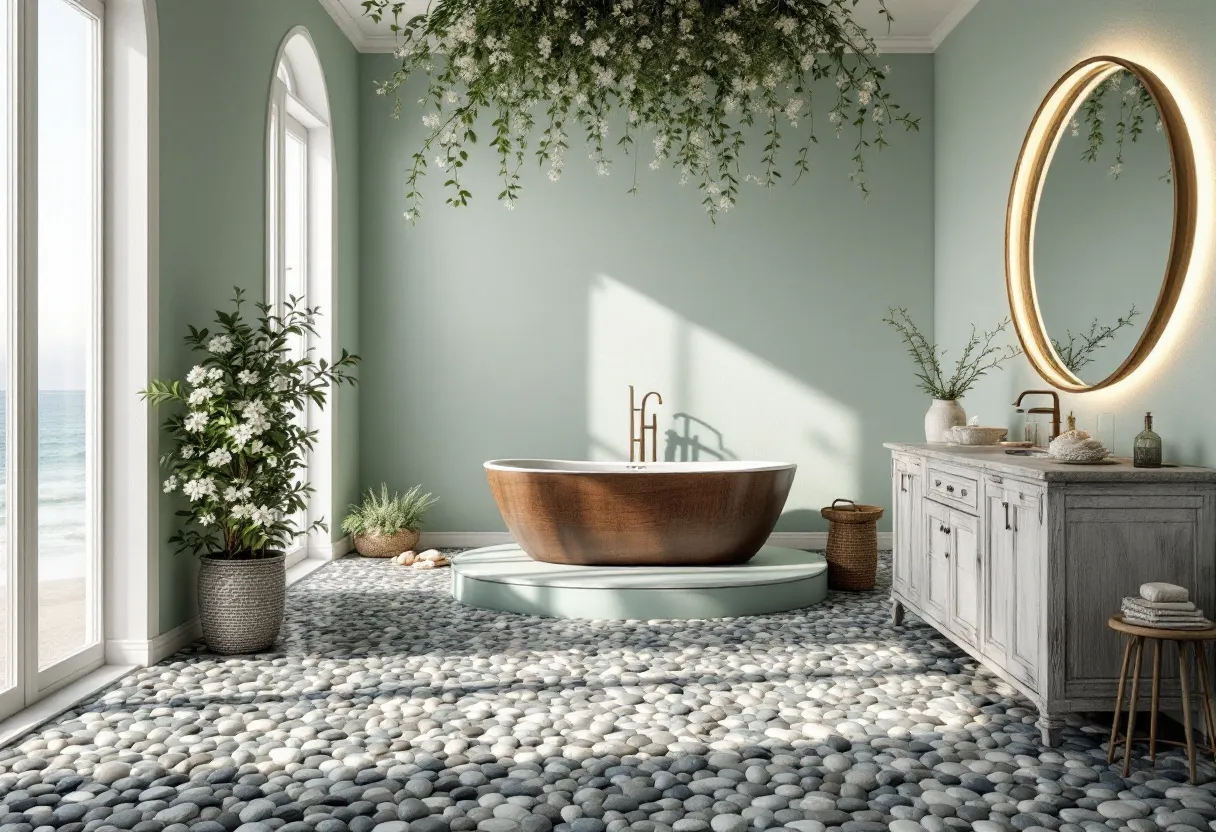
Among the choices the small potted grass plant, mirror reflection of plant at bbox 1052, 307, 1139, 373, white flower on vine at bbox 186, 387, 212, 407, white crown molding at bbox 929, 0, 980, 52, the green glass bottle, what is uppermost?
white crown molding at bbox 929, 0, 980, 52

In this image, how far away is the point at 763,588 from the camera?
4707 mm

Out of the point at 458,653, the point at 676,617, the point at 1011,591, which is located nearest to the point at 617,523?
the point at 676,617

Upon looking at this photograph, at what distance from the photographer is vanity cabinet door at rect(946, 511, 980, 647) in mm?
3584

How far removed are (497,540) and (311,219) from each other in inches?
91.2

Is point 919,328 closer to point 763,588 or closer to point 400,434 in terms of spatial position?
point 763,588

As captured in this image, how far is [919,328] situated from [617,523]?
280cm

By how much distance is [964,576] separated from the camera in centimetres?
371

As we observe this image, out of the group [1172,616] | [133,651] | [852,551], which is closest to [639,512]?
[852,551]

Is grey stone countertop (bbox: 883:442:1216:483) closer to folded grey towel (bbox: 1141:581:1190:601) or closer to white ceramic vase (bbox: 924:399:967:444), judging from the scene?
folded grey towel (bbox: 1141:581:1190:601)

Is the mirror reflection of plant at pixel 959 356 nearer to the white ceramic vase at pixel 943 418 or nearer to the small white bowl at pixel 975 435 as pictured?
the white ceramic vase at pixel 943 418

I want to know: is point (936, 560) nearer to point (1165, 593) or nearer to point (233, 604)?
point (1165, 593)

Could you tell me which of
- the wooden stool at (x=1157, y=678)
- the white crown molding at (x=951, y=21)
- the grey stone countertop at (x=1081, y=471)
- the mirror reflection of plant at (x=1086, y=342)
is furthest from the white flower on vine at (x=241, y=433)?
the white crown molding at (x=951, y=21)

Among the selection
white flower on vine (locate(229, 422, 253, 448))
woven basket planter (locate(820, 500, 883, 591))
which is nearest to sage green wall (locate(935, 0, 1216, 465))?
woven basket planter (locate(820, 500, 883, 591))

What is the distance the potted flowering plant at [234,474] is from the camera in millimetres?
3697
